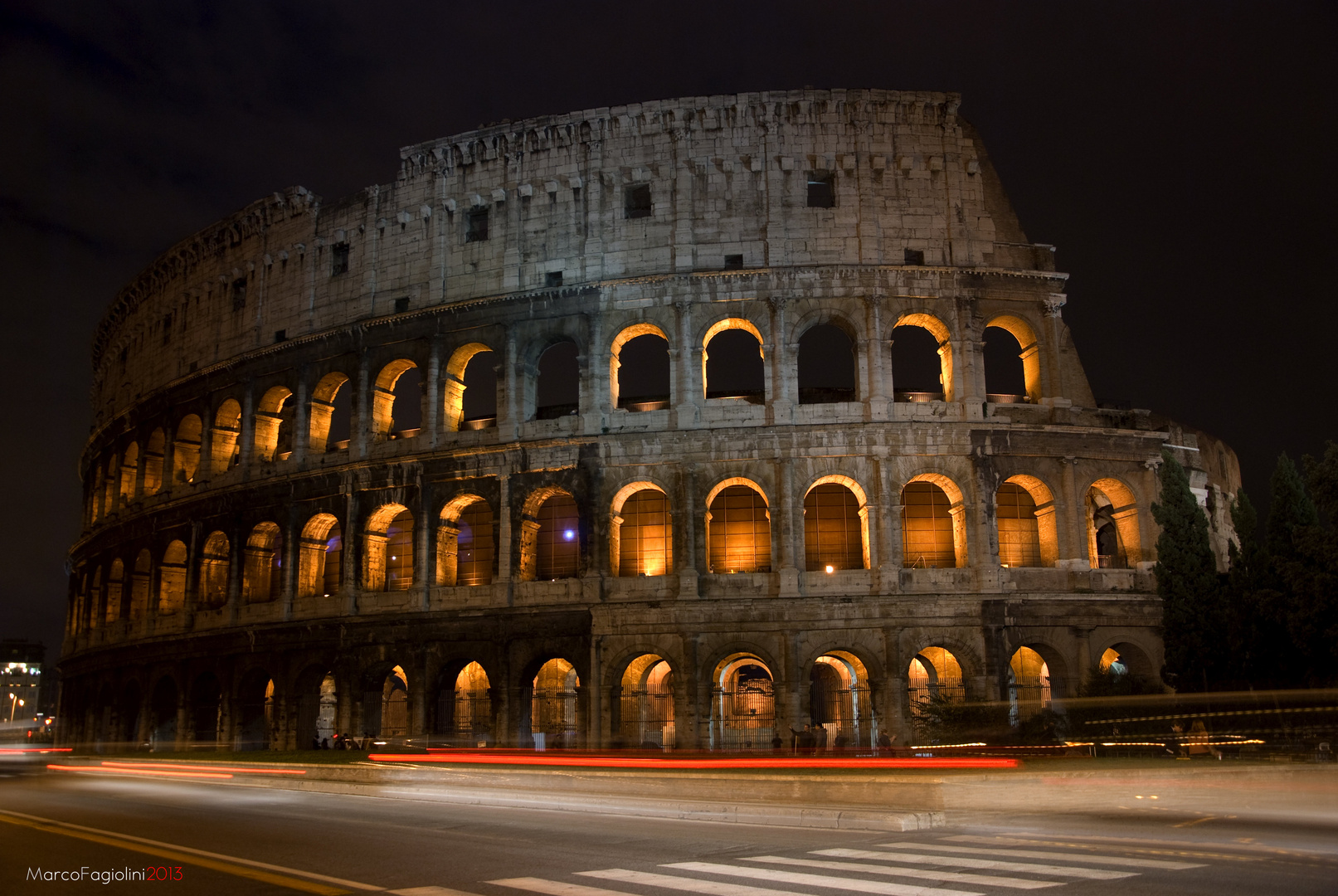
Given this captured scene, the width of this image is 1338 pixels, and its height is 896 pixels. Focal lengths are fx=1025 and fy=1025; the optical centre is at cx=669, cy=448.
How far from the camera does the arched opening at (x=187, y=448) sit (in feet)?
120

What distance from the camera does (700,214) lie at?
93.1ft

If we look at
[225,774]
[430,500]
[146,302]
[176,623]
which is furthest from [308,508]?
[146,302]

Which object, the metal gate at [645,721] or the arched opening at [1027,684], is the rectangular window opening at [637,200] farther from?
the arched opening at [1027,684]

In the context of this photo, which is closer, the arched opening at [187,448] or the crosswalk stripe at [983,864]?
the crosswalk stripe at [983,864]

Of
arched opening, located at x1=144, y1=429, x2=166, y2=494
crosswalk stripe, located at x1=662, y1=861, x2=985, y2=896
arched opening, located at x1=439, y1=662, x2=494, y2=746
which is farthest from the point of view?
arched opening, located at x1=144, y1=429, x2=166, y2=494

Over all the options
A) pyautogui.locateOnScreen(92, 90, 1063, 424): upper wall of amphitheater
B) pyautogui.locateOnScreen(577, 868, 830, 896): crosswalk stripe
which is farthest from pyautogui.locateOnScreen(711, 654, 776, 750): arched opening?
pyautogui.locateOnScreen(577, 868, 830, 896): crosswalk stripe

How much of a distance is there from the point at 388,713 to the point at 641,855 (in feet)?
75.9

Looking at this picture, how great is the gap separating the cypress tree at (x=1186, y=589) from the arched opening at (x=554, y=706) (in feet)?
47.9

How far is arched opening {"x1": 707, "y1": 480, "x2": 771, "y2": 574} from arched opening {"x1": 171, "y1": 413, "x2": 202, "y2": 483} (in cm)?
1983

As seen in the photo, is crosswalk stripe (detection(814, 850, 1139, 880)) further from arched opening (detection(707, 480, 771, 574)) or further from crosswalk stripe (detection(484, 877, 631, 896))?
arched opening (detection(707, 480, 771, 574))

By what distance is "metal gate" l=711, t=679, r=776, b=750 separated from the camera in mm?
25781

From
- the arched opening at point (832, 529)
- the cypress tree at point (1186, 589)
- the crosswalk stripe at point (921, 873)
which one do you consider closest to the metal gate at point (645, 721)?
the arched opening at point (832, 529)

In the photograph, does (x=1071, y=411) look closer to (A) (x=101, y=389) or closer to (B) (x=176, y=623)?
(B) (x=176, y=623)

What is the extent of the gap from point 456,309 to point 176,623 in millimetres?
15018
